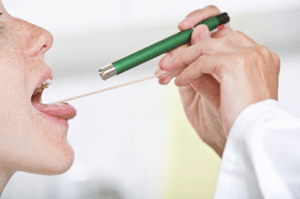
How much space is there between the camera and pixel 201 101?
3.09ft

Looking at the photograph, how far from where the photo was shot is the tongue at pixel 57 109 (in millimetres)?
771

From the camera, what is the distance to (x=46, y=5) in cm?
141

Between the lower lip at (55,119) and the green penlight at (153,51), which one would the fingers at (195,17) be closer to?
the green penlight at (153,51)

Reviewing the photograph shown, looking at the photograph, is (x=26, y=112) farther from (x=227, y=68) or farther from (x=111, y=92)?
(x=111, y=92)

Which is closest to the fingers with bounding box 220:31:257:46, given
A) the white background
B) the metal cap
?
the metal cap

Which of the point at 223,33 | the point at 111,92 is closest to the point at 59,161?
the point at 223,33

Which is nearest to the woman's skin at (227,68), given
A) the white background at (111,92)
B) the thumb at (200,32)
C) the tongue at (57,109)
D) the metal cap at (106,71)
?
the thumb at (200,32)

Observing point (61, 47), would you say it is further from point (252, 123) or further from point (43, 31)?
point (252, 123)

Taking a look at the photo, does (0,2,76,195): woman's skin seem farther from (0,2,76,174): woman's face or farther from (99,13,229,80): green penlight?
(99,13,229,80): green penlight

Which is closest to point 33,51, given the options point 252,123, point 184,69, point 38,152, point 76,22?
point 38,152

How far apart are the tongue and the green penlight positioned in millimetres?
128

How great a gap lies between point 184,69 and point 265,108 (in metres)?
0.21

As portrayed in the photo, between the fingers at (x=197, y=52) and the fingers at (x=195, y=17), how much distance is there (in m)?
0.12

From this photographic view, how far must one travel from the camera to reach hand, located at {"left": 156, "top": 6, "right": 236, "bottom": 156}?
0.82 meters
